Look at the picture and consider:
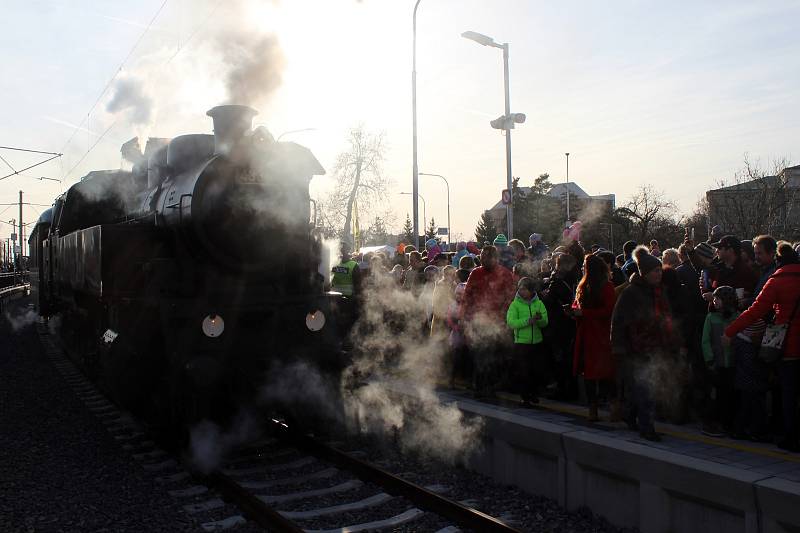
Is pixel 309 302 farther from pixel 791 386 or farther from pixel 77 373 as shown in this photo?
pixel 77 373

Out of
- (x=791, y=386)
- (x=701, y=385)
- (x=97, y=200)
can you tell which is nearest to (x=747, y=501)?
(x=791, y=386)

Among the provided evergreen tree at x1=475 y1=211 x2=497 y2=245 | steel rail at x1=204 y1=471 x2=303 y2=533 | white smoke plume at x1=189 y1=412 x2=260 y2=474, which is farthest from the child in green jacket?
evergreen tree at x1=475 y1=211 x2=497 y2=245

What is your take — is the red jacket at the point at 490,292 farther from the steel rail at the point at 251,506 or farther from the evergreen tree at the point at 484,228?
the evergreen tree at the point at 484,228

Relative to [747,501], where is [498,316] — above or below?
above

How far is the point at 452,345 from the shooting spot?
7.72m

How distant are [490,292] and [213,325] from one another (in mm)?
2817

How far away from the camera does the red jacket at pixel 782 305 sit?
4836 mm

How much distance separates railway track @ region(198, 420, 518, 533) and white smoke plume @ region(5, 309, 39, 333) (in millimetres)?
15543

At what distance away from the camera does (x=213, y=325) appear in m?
6.02

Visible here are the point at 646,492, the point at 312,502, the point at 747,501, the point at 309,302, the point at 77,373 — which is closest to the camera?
the point at 747,501

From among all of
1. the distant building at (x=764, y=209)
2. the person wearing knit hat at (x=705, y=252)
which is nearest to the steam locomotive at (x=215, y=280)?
the person wearing knit hat at (x=705, y=252)

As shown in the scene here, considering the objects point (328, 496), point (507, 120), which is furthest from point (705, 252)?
point (507, 120)

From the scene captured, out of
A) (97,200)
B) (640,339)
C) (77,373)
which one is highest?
(97,200)

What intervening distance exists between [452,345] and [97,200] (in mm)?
5466
